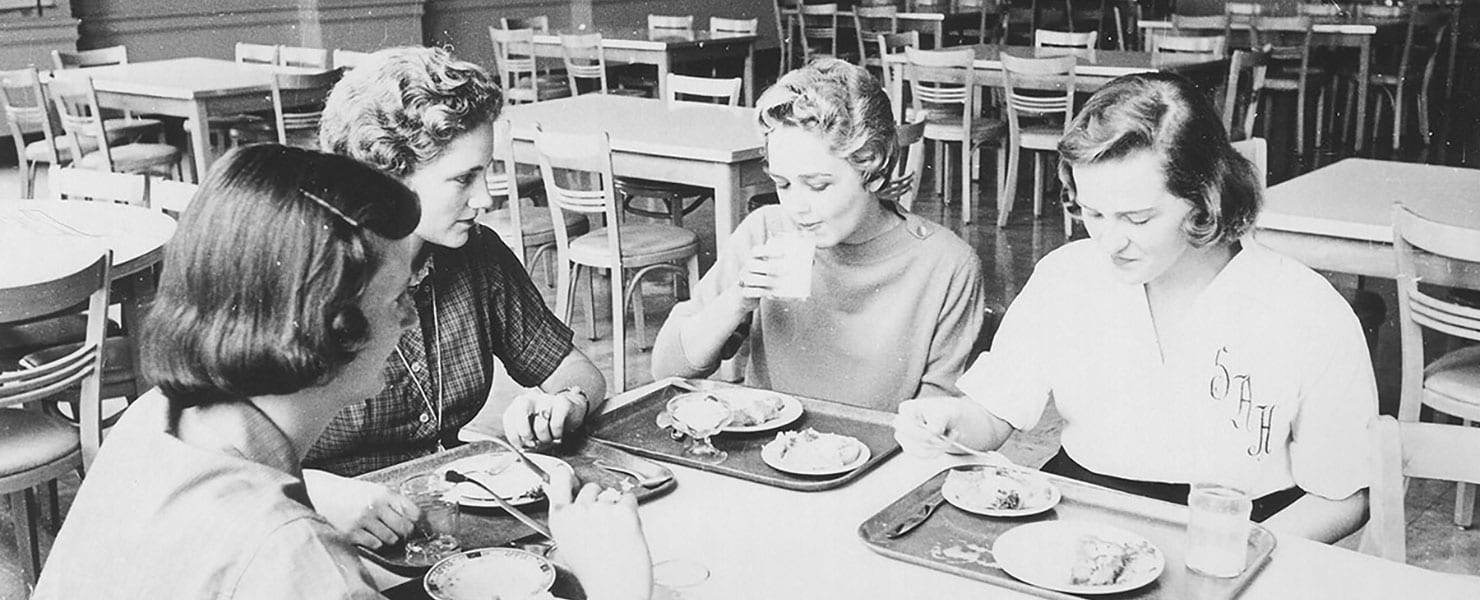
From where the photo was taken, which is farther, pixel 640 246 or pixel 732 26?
pixel 732 26

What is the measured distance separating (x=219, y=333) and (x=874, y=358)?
1418 millimetres

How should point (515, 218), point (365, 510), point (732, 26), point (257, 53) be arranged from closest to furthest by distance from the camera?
point (365, 510) → point (515, 218) → point (257, 53) → point (732, 26)

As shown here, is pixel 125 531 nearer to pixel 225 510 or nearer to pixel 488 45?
pixel 225 510

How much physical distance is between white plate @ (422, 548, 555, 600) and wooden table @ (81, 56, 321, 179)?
5178 millimetres

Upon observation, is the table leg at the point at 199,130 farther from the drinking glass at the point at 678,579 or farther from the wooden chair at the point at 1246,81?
the drinking glass at the point at 678,579

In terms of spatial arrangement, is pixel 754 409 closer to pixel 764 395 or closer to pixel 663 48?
pixel 764 395

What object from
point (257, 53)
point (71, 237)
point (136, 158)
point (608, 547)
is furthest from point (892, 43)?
point (608, 547)

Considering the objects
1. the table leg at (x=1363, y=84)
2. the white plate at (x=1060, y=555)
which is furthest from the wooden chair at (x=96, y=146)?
the table leg at (x=1363, y=84)

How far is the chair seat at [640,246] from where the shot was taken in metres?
4.52

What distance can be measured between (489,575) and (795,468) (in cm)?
49

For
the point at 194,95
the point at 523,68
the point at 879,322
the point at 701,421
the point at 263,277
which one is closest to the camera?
the point at 263,277

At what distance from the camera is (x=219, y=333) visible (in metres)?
1.18

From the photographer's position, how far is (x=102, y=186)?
3.80 meters

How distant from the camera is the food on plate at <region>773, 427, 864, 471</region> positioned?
1.86 m
